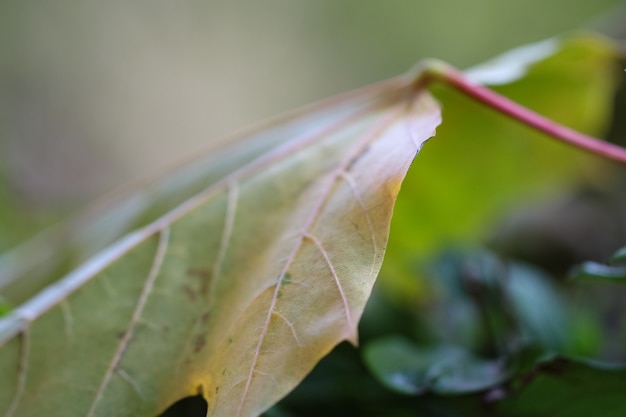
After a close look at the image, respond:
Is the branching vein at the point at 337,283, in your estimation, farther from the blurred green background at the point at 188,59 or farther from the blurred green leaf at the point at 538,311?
the blurred green background at the point at 188,59

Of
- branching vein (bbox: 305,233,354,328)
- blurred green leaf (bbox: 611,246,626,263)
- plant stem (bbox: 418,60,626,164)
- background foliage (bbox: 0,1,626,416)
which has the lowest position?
background foliage (bbox: 0,1,626,416)

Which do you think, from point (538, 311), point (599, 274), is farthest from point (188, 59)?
point (599, 274)

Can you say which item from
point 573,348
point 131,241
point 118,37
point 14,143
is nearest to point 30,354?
point 131,241

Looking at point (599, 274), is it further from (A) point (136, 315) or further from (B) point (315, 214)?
(A) point (136, 315)

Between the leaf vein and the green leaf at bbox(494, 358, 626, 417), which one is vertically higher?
the leaf vein

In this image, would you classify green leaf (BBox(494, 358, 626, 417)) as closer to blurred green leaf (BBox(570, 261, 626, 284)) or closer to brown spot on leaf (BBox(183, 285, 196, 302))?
blurred green leaf (BBox(570, 261, 626, 284))

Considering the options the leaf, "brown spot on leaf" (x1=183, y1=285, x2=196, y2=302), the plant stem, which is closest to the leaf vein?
the leaf
